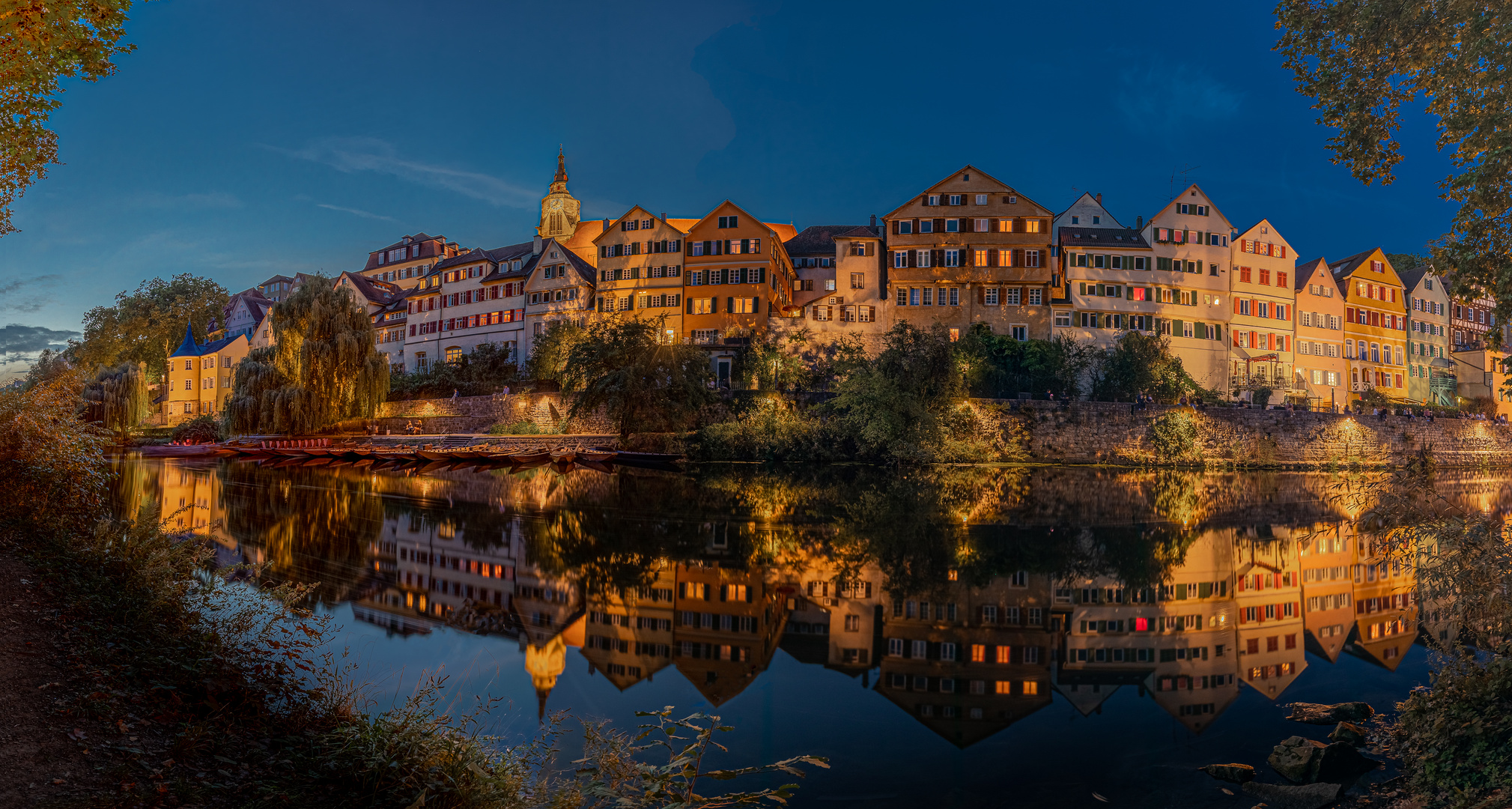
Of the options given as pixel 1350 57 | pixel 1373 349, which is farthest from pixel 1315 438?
pixel 1350 57

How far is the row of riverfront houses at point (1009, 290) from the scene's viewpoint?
46562 millimetres

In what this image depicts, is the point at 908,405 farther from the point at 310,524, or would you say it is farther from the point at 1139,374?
the point at 310,524

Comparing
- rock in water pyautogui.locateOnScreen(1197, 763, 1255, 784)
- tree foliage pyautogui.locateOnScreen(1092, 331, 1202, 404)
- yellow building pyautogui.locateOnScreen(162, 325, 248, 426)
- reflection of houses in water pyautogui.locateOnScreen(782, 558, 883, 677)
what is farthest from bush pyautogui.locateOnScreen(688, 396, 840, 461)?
yellow building pyautogui.locateOnScreen(162, 325, 248, 426)

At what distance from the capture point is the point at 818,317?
46562 mm

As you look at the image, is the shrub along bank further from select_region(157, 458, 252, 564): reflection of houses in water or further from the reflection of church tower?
select_region(157, 458, 252, 564): reflection of houses in water

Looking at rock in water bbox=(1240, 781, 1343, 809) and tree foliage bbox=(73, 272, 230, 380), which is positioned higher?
tree foliage bbox=(73, 272, 230, 380)

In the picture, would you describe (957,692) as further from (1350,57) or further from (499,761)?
(1350,57)

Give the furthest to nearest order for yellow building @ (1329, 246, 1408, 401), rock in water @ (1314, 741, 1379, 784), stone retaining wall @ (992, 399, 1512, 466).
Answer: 1. yellow building @ (1329, 246, 1408, 401)
2. stone retaining wall @ (992, 399, 1512, 466)
3. rock in water @ (1314, 741, 1379, 784)

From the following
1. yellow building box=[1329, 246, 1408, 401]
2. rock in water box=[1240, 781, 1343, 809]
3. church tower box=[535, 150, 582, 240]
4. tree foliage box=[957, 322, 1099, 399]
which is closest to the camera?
rock in water box=[1240, 781, 1343, 809]

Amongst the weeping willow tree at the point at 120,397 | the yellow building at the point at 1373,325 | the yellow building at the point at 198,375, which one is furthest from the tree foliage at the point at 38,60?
the yellow building at the point at 198,375

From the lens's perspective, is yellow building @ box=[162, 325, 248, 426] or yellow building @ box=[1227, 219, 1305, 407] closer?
yellow building @ box=[1227, 219, 1305, 407]

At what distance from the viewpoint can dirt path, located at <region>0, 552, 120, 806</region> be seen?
10.7 feet

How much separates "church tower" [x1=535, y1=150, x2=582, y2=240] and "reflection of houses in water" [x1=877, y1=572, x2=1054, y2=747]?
242ft

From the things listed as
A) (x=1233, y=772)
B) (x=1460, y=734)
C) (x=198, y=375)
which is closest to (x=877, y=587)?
(x=1233, y=772)
